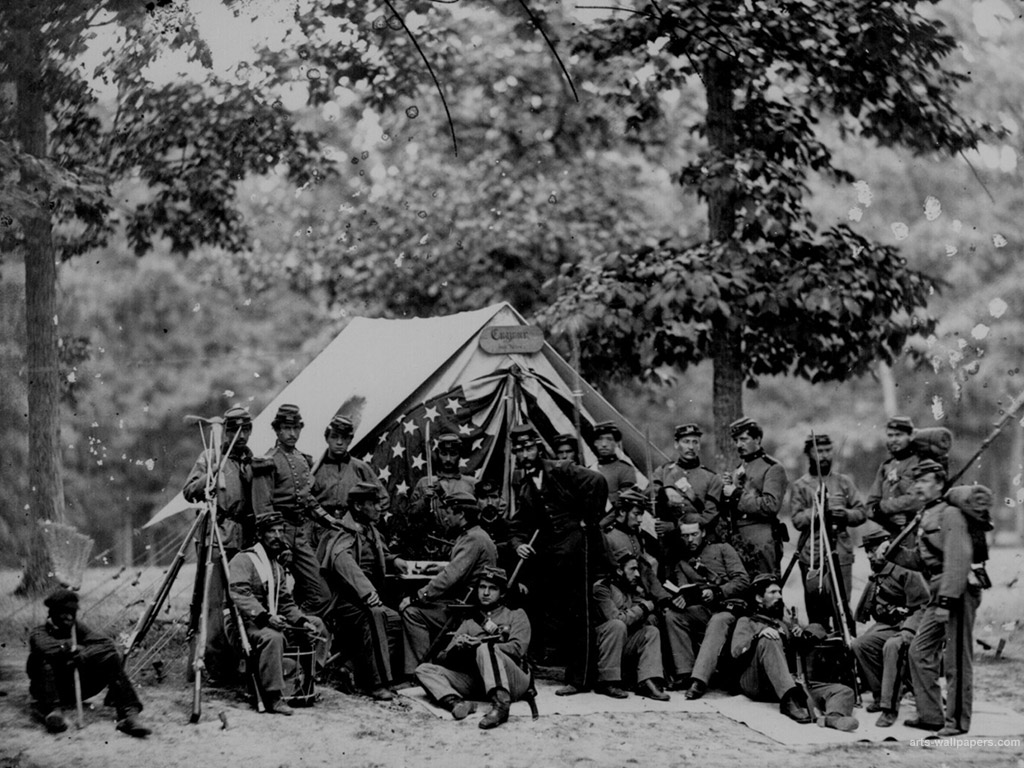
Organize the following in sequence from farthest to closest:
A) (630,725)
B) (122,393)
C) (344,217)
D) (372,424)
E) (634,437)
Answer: (344,217)
(634,437)
(372,424)
(122,393)
(630,725)

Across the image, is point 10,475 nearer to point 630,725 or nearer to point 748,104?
point 630,725

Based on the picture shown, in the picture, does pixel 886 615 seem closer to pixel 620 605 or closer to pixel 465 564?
pixel 620 605

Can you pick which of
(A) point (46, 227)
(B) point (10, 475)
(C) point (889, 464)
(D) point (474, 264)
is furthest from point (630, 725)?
(D) point (474, 264)

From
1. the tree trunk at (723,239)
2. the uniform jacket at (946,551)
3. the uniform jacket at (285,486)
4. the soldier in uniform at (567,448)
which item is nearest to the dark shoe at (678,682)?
the soldier in uniform at (567,448)

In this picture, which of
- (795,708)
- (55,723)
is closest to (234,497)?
(55,723)

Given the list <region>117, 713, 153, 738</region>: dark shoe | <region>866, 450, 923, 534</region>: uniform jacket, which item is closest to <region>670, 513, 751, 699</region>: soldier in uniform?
<region>866, 450, 923, 534</region>: uniform jacket

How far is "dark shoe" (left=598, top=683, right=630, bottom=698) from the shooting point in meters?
6.88

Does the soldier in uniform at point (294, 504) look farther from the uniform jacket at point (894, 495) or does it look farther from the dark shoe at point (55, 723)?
the uniform jacket at point (894, 495)

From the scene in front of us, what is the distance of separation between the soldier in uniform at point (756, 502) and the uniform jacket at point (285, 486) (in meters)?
2.64

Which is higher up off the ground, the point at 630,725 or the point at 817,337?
the point at 817,337

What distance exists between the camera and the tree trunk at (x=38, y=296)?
6.42 m

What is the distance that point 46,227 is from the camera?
21.3 feet

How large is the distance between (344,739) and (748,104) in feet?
18.1

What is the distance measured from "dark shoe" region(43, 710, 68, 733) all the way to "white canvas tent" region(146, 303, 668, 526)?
3025mm
